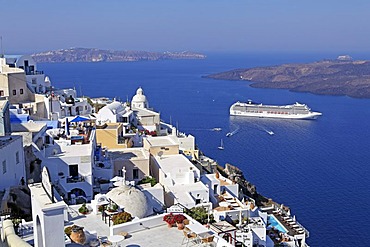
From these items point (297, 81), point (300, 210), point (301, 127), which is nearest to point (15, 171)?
point (300, 210)

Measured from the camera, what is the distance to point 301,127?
56.3 m

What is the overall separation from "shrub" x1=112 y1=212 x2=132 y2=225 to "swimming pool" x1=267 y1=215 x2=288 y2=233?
6953mm

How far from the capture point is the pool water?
16.8 meters

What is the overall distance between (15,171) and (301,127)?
47382 millimetres

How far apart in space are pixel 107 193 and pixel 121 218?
195 centimetres

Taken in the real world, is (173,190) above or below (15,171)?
below

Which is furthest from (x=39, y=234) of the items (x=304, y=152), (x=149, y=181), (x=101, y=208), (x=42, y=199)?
(x=304, y=152)

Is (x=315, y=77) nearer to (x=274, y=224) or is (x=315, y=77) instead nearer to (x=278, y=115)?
(x=278, y=115)

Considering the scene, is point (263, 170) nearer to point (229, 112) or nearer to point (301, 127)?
point (301, 127)

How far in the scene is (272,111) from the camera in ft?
211

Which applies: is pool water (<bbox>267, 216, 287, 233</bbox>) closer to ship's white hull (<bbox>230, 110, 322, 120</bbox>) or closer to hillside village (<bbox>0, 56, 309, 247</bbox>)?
hillside village (<bbox>0, 56, 309, 247</bbox>)

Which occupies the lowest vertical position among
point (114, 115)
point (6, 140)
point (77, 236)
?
point (77, 236)

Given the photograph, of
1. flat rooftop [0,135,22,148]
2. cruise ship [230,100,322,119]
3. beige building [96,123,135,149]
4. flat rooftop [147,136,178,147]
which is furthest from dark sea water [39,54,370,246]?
flat rooftop [0,135,22,148]

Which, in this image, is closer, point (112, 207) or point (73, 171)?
point (112, 207)
